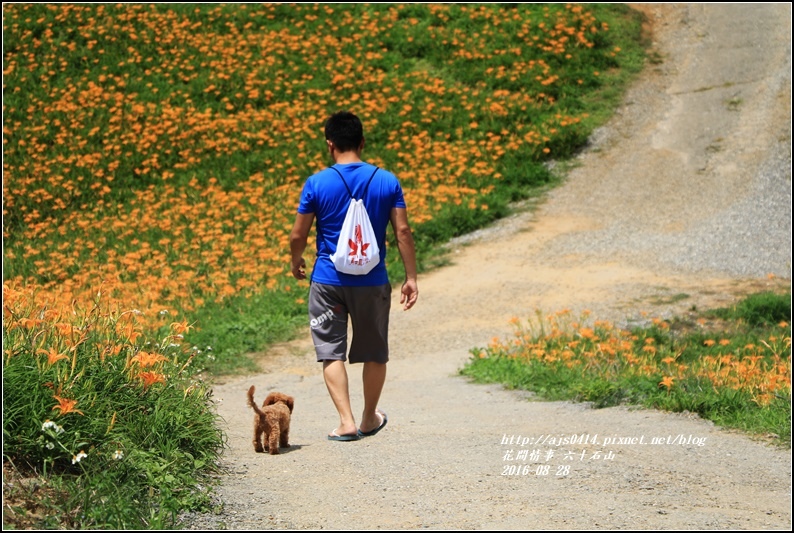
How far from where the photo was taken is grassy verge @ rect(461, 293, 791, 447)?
6.26 m

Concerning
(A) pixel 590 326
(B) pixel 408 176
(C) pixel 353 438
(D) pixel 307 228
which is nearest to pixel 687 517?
(C) pixel 353 438

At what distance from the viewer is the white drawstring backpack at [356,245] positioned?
16.3 feet

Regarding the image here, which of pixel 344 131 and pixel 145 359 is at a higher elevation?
pixel 344 131

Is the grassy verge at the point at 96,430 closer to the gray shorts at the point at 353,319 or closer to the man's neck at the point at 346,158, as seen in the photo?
the gray shorts at the point at 353,319

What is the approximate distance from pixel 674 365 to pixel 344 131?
3888 millimetres

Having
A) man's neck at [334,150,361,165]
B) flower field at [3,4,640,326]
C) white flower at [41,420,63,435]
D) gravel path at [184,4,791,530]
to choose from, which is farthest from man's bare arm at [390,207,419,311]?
flower field at [3,4,640,326]

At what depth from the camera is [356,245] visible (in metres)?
4.97

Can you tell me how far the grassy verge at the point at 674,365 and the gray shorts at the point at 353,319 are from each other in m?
2.14

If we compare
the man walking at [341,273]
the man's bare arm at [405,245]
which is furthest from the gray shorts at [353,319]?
the man's bare arm at [405,245]

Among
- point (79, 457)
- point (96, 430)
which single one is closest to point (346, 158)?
point (96, 430)

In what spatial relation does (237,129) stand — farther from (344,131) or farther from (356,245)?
(356,245)

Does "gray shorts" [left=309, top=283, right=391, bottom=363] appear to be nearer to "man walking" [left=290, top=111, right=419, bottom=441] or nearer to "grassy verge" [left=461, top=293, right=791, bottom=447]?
"man walking" [left=290, top=111, right=419, bottom=441]

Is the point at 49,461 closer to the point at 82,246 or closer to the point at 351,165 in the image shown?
the point at 351,165

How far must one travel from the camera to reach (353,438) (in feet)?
17.2
